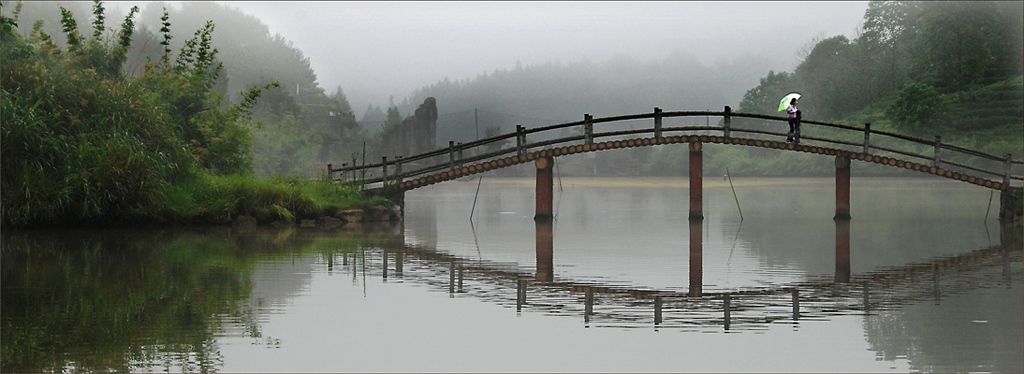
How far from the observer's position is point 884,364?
1112 cm

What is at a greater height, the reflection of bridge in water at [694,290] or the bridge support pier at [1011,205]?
the bridge support pier at [1011,205]

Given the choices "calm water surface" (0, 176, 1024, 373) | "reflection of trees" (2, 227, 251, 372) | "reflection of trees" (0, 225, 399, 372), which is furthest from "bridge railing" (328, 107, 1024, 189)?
"reflection of trees" (2, 227, 251, 372)

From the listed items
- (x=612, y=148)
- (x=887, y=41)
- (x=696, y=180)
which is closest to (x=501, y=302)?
(x=612, y=148)

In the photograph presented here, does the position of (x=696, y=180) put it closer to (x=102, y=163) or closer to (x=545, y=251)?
(x=545, y=251)

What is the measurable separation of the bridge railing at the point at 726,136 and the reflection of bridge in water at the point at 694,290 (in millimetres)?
10686

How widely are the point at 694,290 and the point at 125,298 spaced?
7.47m

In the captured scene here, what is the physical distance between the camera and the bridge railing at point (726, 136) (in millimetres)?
35000

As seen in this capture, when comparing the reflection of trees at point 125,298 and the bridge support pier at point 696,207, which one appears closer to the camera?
the reflection of trees at point 125,298

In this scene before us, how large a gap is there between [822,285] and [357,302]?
22.1 ft

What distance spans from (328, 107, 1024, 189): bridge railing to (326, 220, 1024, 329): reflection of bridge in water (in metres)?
10.7

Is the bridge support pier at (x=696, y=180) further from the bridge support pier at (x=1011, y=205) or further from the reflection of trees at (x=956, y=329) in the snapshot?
the reflection of trees at (x=956, y=329)

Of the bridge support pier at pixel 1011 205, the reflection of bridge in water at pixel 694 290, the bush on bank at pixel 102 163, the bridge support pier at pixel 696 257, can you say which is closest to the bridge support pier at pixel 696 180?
the bridge support pier at pixel 696 257

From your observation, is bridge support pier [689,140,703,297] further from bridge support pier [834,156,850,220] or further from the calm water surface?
bridge support pier [834,156,850,220]

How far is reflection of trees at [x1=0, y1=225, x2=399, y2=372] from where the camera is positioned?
11461 millimetres
